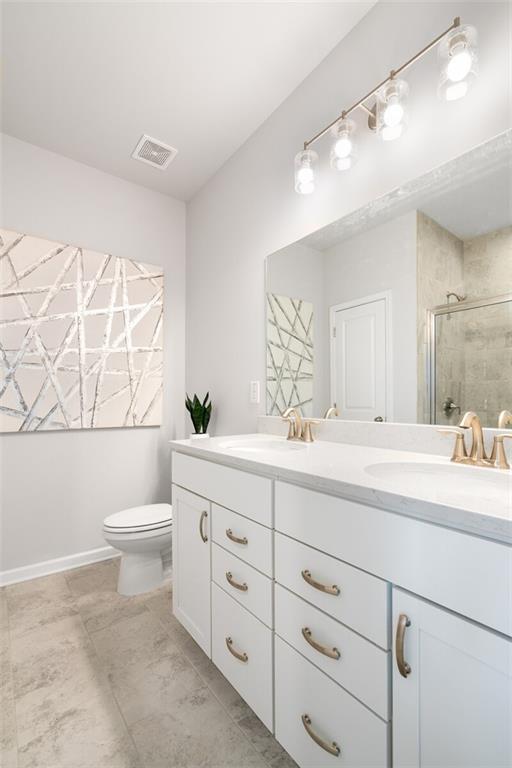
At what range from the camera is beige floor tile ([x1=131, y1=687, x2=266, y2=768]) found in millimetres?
1002

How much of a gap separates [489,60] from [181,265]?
6.92ft

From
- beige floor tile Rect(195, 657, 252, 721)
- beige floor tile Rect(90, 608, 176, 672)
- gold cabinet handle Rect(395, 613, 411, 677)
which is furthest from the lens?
beige floor tile Rect(90, 608, 176, 672)

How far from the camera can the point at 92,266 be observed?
2.26m

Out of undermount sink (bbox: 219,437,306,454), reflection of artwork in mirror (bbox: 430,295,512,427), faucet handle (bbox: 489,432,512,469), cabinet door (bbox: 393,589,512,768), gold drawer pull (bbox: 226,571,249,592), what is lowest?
gold drawer pull (bbox: 226,571,249,592)

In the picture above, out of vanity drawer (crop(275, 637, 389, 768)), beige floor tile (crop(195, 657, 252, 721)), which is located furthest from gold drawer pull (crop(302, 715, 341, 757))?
beige floor tile (crop(195, 657, 252, 721))

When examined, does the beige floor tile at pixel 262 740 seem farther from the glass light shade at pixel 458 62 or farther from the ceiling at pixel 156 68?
the ceiling at pixel 156 68

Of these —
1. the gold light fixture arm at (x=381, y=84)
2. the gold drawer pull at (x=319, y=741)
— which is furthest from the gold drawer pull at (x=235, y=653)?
the gold light fixture arm at (x=381, y=84)

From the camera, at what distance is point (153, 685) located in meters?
1.27

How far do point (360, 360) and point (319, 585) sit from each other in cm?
85

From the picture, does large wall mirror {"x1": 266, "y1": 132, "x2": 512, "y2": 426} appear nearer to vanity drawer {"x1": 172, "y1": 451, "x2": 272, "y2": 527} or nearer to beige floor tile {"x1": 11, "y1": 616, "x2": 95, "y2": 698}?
vanity drawer {"x1": 172, "y1": 451, "x2": 272, "y2": 527}

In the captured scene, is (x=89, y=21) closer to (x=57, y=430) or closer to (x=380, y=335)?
(x=380, y=335)

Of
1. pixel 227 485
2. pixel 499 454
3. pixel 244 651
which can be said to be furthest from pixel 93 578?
pixel 499 454

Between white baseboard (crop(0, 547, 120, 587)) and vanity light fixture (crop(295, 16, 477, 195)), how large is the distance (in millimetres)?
2434

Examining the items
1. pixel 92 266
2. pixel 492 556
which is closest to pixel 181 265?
Result: pixel 92 266
